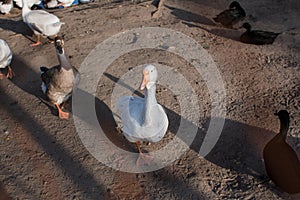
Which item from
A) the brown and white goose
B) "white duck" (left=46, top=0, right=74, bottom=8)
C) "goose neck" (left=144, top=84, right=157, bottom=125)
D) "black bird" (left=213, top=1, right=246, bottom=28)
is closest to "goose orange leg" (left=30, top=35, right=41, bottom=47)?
"white duck" (left=46, top=0, right=74, bottom=8)

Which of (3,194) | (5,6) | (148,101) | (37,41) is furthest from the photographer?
(5,6)

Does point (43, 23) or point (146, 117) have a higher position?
point (146, 117)

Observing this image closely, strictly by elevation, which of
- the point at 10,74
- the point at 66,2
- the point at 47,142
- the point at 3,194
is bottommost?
the point at 3,194

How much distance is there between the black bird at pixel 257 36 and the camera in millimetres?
7488

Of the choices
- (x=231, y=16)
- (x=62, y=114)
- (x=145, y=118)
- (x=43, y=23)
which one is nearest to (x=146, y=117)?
(x=145, y=118)

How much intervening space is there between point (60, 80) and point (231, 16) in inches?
163

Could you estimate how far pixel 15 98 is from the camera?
683cm

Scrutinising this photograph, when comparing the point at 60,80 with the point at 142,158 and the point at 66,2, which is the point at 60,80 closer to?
the point at 142,158

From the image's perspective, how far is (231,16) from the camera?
819cm

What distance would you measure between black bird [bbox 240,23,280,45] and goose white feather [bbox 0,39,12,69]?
474 cm

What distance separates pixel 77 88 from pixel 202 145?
2.59m

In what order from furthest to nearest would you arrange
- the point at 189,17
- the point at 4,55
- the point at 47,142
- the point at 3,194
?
the point at 189,17, the point at 4,55, the point at 47,142, the point at 3,194

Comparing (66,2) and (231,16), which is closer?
(231,16)

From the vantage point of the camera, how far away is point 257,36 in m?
7.58
